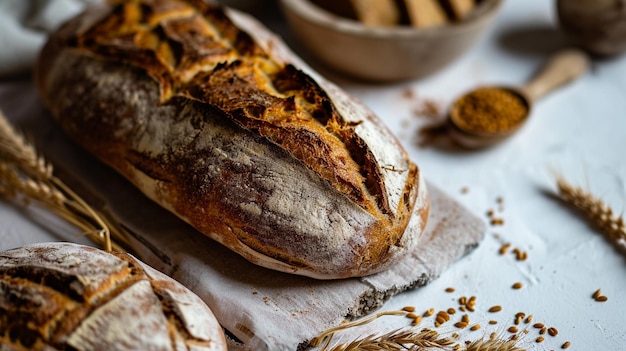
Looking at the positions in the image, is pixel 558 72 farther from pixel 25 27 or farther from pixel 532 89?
pixel 25 27

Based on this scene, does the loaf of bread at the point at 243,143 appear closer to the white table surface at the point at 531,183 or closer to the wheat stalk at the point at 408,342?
the wheat stalk at the point at 408,342

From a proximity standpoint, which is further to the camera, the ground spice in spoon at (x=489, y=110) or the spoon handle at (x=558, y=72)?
A: the spoon handle at (x=558, y=72)

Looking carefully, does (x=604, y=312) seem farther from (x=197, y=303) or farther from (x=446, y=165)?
(x=197, y=303)

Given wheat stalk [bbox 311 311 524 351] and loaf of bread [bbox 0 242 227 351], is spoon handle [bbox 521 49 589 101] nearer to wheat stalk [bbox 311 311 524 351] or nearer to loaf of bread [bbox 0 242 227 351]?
wheat stalk [bbox 311 311 524 351]

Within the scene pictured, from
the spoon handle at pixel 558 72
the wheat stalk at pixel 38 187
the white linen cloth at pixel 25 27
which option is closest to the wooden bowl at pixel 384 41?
the spoon handle at pixel 558 72

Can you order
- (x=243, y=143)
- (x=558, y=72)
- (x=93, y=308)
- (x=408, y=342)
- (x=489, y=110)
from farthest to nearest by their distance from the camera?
1. (x=558, y=72)
2. (x=489, y=110)
3. (x=243, y=143)
4. (x=408, y=342)
5. (x=93, y=308)

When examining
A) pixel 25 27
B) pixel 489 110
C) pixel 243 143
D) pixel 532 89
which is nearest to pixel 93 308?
pixel 243 143
